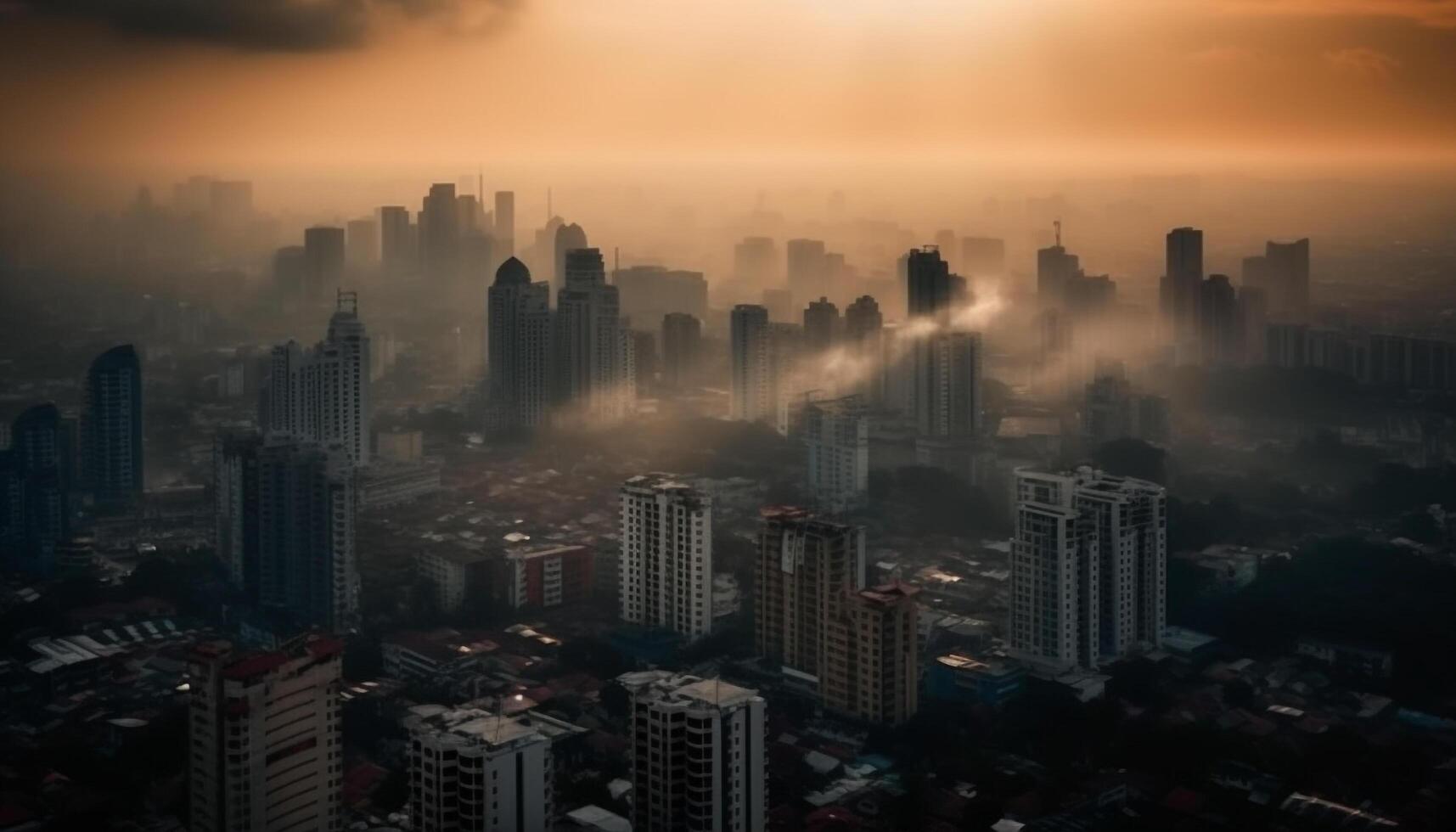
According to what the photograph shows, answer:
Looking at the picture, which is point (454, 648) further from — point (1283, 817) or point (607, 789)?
point (1283, 817)

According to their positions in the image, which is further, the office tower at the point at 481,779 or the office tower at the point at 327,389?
the office tower at the point at 327,389

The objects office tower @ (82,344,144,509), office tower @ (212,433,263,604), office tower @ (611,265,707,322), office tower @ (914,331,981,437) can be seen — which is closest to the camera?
office tower @ (212,433,263,604)

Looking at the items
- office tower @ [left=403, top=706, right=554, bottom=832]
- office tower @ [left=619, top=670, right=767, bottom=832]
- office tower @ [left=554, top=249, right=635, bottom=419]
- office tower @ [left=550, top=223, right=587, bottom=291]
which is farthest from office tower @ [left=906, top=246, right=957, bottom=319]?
office tower @ [left=403, top=706, right=554, bottom=832]

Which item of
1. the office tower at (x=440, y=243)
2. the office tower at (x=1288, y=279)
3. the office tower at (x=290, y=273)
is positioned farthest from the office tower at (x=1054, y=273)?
the office tower at (x=290, y=273)

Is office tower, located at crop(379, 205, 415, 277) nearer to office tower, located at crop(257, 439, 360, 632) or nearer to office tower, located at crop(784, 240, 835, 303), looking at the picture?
office tower, located at crop(784, 240, 835, 303)

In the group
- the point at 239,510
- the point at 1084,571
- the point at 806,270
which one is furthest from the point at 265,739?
the point at 806,270

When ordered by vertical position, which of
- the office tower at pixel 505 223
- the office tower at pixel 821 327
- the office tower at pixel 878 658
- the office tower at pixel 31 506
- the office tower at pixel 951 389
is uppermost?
the office tower at pixel 505 223

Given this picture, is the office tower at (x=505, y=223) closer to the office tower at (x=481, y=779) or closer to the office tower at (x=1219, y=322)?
the office tower at (x=1219, y=322)
